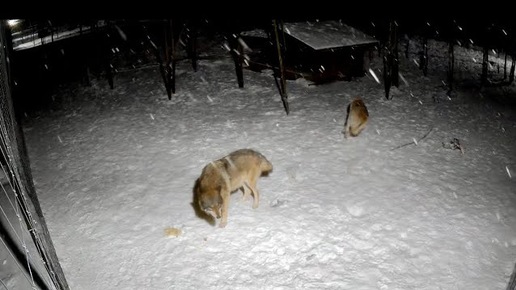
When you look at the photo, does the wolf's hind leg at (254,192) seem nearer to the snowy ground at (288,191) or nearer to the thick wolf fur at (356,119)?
the snowy ground at (288,191)

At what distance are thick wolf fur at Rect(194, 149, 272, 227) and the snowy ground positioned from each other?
50cm

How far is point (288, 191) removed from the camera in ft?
19.3

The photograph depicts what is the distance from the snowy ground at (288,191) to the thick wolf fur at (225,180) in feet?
1.65

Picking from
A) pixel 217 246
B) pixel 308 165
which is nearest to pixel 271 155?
pixel 308 165

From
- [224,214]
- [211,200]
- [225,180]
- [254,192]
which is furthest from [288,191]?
[211,200]

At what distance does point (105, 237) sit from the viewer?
502 cm

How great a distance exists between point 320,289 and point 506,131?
7069 millimetres

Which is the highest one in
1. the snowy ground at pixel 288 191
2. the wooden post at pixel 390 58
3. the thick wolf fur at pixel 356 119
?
the wooden post at pixel 390 58

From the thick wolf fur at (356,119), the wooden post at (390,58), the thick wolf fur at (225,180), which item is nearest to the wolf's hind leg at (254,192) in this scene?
the thick wolf fur at (225,180)

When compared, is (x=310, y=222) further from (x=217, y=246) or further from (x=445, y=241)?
(x=445, y=241)

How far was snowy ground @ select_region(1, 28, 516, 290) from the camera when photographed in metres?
4.42

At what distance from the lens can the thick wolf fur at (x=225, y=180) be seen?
4410mm

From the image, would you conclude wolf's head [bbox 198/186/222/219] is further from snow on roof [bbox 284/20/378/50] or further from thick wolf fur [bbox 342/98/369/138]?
snow on roof [bbox 284/20/378/50]

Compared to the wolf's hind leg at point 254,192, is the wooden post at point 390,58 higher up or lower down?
higher up
